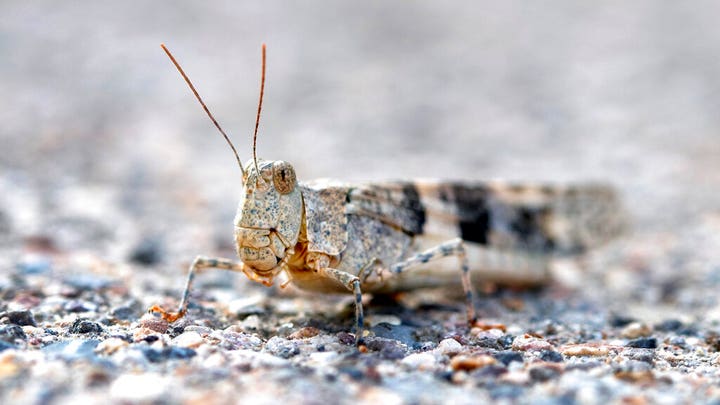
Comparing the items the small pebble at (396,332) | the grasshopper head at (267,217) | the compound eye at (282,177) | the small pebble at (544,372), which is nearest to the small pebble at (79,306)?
the grasshopper head at (267,217)

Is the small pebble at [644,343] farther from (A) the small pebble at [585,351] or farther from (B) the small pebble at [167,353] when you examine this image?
(B) the small pebble at [167,353]

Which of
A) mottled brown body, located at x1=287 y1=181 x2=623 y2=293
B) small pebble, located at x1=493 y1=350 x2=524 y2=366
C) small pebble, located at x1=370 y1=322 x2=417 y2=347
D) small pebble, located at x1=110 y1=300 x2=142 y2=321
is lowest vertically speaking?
small pebble, located at x1=370 y1=322 x2=417 y2=347

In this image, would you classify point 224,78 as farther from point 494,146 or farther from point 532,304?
point 532,304

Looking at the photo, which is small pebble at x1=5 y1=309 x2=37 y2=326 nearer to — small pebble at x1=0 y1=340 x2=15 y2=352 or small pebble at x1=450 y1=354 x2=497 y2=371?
small pebble at x1=0 y1=340 x2=15 y2=352

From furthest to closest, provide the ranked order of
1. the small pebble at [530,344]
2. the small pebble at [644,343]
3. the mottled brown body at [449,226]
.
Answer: the mottled brown body at [449,226] → the small pebble at [644,343] → the small pebble at [530,344]

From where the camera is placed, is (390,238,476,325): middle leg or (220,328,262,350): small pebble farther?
(390,238,476,325): middle leg

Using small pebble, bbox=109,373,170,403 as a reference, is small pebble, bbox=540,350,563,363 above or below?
below

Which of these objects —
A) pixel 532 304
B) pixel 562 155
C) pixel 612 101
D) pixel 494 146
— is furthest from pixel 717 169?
pixel 532 304

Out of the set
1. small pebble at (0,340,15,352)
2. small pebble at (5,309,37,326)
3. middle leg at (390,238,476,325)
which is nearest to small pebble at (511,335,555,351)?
middle leg at (390,238,476,325)
